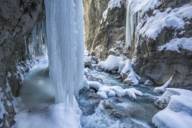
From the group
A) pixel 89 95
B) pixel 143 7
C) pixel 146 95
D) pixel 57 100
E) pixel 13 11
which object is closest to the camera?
pixel 13 11

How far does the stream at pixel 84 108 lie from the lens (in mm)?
6436

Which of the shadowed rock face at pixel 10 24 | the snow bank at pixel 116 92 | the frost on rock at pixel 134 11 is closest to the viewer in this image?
the shadowed rock face at pixel 10 24

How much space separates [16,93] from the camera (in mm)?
7594

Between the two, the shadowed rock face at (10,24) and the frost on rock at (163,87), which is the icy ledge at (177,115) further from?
the shadowed rock face at (10,24)

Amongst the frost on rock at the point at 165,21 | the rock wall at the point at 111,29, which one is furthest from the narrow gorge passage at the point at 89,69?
the rock wall at the point at 111,29

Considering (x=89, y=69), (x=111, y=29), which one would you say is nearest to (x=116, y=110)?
(x=89, y=69)

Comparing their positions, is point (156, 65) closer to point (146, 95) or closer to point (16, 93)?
point (146, 95)

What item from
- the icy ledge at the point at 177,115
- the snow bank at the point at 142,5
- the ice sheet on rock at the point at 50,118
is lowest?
the icy ledge at the point at 177,115

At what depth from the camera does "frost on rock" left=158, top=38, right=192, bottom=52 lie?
1113 centimetres

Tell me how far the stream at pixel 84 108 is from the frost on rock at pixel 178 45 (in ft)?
8.14

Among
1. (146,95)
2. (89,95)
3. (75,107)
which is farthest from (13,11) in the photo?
(146,95)

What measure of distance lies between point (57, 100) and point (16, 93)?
1.29 metres

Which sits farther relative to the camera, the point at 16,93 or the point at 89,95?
the point at 89,95

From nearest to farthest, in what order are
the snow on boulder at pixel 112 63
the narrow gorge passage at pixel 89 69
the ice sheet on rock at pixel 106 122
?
the narrow gorge passage at pixel 89 69, the ice sheet on rock at pixel 106 122, the snow on boulder at pixel 112 63
